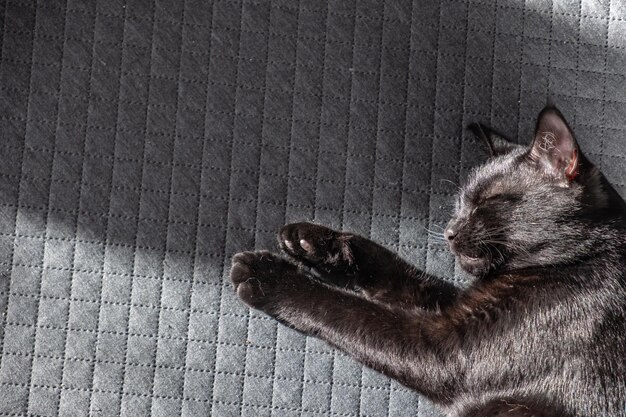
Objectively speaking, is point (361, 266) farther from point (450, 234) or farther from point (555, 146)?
point (555, 146)

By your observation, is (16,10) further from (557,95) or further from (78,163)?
(557,95)

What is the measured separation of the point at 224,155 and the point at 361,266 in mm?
392

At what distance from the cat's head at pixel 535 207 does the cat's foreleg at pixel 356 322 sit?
18cm

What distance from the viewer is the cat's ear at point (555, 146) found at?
1.24 metres

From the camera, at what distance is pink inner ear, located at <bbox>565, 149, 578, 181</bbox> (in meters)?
1.24

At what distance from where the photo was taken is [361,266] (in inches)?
59.9

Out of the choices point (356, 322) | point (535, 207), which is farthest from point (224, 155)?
point (535, 207)

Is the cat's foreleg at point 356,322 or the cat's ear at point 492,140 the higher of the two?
the cat's ear at point 492,140

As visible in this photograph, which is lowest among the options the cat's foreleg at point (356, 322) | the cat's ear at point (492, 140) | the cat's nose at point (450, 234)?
the cat's foreleg at point (356, 322)

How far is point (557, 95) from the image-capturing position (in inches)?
65.1

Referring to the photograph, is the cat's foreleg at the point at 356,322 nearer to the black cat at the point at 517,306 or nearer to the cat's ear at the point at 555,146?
the black cat at the point at 517,306

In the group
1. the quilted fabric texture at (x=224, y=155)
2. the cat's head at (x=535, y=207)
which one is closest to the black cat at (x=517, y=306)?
the cat's head at (x=535, y=207)

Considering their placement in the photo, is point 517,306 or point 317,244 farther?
point 317,244

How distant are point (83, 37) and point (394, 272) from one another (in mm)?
858
